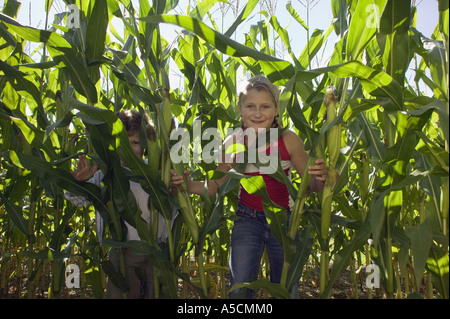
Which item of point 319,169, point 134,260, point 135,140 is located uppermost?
point 135,140

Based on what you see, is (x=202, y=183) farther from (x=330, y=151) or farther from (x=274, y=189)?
(x=330, y=151)

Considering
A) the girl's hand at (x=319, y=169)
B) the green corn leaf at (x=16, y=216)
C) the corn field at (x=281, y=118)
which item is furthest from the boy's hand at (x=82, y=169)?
the girl's hand at (x=319, y=169)

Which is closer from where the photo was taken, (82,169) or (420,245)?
(420,245)

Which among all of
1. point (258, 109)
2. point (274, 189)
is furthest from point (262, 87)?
point (274, 189)

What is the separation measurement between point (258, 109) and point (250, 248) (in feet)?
2.12

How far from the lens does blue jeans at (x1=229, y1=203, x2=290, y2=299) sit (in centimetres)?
168

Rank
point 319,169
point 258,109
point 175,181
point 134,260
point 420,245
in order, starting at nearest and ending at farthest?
point 420,245 < point 319,169 < point 175,181 < point 258,109 < point 134,260

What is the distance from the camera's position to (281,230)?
151 centimetres

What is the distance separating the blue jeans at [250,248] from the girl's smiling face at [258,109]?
41 cm

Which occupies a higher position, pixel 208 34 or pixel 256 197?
pixel 208 34

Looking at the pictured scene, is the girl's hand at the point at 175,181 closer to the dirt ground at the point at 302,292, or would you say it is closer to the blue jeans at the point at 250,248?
the blue jeans at the point at 250,248

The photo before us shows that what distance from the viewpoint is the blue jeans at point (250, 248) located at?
5.53 feet

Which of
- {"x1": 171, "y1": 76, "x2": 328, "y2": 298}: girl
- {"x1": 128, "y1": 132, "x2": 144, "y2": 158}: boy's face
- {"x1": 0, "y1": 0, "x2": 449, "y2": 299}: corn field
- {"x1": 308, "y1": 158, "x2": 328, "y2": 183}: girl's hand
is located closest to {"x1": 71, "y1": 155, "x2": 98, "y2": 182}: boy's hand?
{"x1": 0, "y1": 0, "x2": 449, "y2": 299}: corn field

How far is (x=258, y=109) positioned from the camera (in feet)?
5.66
